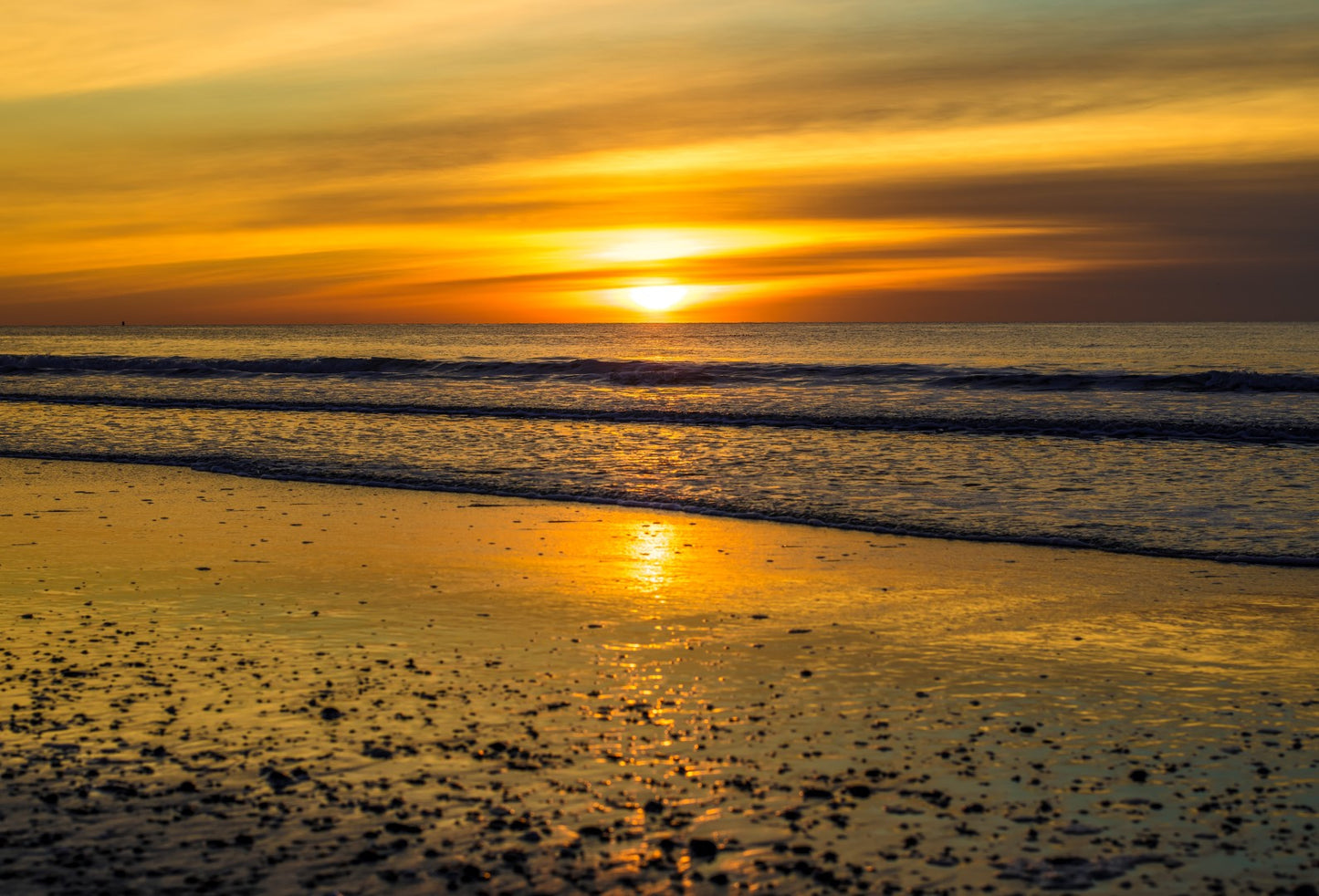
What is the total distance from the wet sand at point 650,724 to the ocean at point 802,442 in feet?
11.5

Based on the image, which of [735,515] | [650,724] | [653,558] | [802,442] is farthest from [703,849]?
[802,442]

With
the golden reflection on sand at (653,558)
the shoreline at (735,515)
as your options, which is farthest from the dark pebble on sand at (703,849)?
the shoreline at (735,515)

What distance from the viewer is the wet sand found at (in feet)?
15.8

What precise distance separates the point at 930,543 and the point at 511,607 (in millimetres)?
5506

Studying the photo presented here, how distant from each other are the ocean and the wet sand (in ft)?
11.5

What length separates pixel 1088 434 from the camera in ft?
88.4

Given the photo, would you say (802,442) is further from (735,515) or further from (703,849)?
(703,849)

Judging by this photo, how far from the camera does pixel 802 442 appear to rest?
2542 cm

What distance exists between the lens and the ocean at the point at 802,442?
1519 cm

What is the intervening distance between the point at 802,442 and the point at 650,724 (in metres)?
19.2

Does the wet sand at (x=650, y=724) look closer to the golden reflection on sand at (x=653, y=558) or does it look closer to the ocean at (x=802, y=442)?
the golden reflection on sand at (x=653, y=558)

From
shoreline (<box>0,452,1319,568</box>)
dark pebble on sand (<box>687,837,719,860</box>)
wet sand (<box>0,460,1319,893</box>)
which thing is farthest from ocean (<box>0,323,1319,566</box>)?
dark pebble on sand (<box>687,837,719,860</box>)

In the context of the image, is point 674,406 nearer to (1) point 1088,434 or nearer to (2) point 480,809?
(1) point 1088,434

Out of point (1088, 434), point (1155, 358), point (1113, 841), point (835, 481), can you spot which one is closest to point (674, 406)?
point (1088, 434)
